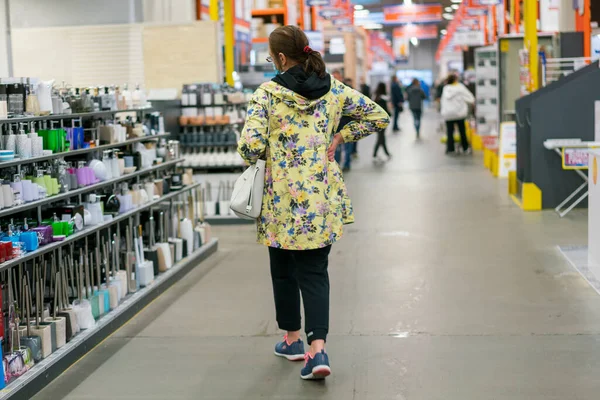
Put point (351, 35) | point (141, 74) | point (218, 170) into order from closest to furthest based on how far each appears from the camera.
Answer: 1. point (218, 170)
2. point (141, 74)
3. point (351, 35)

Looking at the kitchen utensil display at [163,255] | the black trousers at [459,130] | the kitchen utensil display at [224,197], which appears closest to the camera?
the kitchen utensil display at [163,255]

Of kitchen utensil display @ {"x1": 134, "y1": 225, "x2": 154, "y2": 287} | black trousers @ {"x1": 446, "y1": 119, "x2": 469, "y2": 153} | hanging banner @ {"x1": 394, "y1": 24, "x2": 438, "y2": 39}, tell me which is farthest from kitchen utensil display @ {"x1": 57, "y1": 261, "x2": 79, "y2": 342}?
hanging banner @ {"x1": 394, "y1": 24, "x2": 438, "y2": 39}

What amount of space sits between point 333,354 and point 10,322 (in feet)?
5.43

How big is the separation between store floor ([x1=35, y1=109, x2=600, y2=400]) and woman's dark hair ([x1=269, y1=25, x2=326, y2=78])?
59.1 inches

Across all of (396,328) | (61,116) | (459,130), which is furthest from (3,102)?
(459,130)

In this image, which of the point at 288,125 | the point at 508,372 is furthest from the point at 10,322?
the point at 508,372

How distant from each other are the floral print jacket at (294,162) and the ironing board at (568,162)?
5205mm

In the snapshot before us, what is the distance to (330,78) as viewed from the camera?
4082mm

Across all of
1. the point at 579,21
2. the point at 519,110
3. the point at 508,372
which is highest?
the point at 579,21

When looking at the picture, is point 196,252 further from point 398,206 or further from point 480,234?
point 398,206

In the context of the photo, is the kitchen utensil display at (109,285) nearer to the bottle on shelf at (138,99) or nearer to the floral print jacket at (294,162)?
the bottle on shelf at (138,99)

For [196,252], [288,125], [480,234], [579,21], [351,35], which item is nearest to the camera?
[288,125]

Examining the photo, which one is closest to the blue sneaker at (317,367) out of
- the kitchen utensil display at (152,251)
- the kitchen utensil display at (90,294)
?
the kitchen utensil display at (90,294)

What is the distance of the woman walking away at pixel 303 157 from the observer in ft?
13.1
